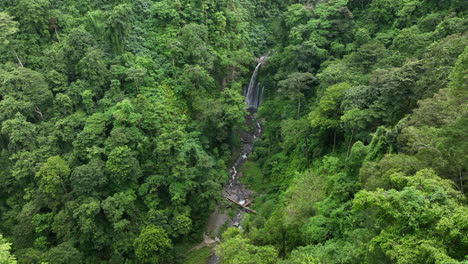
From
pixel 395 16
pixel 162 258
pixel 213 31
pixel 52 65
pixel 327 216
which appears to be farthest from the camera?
pixel 213 31

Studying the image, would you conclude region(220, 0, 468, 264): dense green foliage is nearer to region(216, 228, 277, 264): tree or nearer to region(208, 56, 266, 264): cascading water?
region(216, 228, 277, 264): tree

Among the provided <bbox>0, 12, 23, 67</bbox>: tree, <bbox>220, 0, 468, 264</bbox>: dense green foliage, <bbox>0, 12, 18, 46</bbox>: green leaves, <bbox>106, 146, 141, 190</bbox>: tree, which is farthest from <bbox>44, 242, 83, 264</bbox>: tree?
<bbox>0, 12, 18, 46</bbox>: green leaves

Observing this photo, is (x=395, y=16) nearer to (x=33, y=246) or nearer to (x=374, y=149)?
(x=374, y=149)

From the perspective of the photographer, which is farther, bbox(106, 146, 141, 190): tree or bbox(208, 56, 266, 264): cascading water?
bbox(208, 56, 266, 264): cascading water

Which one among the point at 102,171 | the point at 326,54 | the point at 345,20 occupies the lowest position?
the point at 102,171

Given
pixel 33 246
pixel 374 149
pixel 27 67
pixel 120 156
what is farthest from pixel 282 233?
pixel 27 67

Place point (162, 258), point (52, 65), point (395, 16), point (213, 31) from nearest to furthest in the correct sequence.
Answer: point (162, 258) < point (52, 65) < point (395, 16) < point (213, 31)
